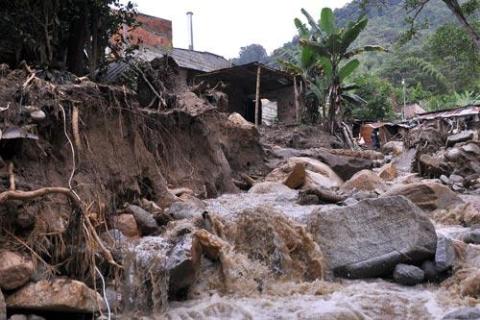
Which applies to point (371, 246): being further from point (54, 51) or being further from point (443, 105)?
point (443, 105)

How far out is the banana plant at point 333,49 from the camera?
17.5m

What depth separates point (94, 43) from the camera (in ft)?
32.9

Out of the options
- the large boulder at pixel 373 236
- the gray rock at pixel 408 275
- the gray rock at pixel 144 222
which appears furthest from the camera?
the gray rock at pixel 144 222

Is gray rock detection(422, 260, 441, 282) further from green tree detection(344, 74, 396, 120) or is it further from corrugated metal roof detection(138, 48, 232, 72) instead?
green tree detection(344, 74, 396, 120)

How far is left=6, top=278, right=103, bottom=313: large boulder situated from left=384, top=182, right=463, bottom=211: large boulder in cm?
590

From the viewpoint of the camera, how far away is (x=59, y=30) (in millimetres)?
9789

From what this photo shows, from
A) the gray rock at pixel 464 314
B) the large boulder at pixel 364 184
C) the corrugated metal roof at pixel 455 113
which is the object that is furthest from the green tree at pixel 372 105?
the gray rock at pixel 464 314

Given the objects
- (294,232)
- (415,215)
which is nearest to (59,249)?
(294,232)

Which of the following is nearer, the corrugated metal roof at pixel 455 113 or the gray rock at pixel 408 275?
the gray rock at pixel 408 275

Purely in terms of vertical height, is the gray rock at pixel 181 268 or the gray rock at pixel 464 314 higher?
the gray rock at pixel 181 268

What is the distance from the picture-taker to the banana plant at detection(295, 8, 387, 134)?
1755 cm

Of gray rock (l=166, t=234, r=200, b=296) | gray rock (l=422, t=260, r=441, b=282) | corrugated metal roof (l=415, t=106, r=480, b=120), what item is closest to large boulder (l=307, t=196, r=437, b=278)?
gray rock (l=422, t=260, r=441, b=282)

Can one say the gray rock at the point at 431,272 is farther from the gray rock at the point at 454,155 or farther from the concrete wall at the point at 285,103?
the concrete wall at the point at 285,103

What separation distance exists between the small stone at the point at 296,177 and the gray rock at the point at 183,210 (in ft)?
11.5
